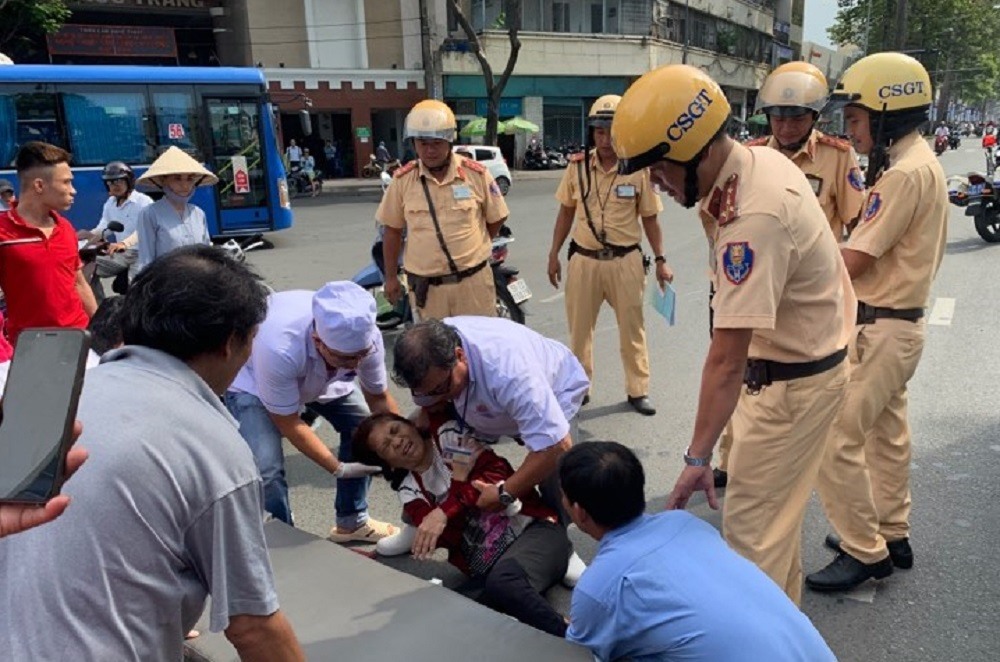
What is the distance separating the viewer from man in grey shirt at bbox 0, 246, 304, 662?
1.16 m

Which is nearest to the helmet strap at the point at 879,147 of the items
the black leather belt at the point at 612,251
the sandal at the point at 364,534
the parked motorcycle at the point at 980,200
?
the black leather belt at the point at 612,251

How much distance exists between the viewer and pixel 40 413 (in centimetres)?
100

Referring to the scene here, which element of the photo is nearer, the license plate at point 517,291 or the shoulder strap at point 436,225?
the shoulder strap at point 436,225

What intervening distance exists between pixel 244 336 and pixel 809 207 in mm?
1423

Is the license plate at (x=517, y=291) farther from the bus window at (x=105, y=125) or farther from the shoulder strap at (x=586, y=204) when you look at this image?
the bus window at (x=105, y=125)

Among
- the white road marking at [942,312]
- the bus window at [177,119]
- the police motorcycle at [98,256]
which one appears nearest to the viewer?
the police motorcycle at [98,256]

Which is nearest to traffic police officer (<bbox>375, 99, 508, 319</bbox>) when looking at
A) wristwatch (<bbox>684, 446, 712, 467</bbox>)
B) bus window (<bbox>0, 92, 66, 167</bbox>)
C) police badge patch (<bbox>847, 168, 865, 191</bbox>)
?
police badge patch (<bbox>847, 168, 865, 191</bbox>)

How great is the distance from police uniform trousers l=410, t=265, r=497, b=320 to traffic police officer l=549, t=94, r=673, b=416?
0.57 meters

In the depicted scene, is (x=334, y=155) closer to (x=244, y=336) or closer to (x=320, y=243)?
(x=320, y=243)

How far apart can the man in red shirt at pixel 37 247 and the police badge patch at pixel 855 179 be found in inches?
147

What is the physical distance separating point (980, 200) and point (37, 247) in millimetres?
10326

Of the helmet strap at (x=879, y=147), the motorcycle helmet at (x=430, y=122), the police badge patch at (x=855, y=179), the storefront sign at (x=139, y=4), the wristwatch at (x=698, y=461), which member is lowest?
the wristwatch at (x=698, y=461)

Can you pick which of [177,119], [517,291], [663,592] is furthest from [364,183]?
[663,592]

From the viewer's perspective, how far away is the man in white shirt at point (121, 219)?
5.59 metres
